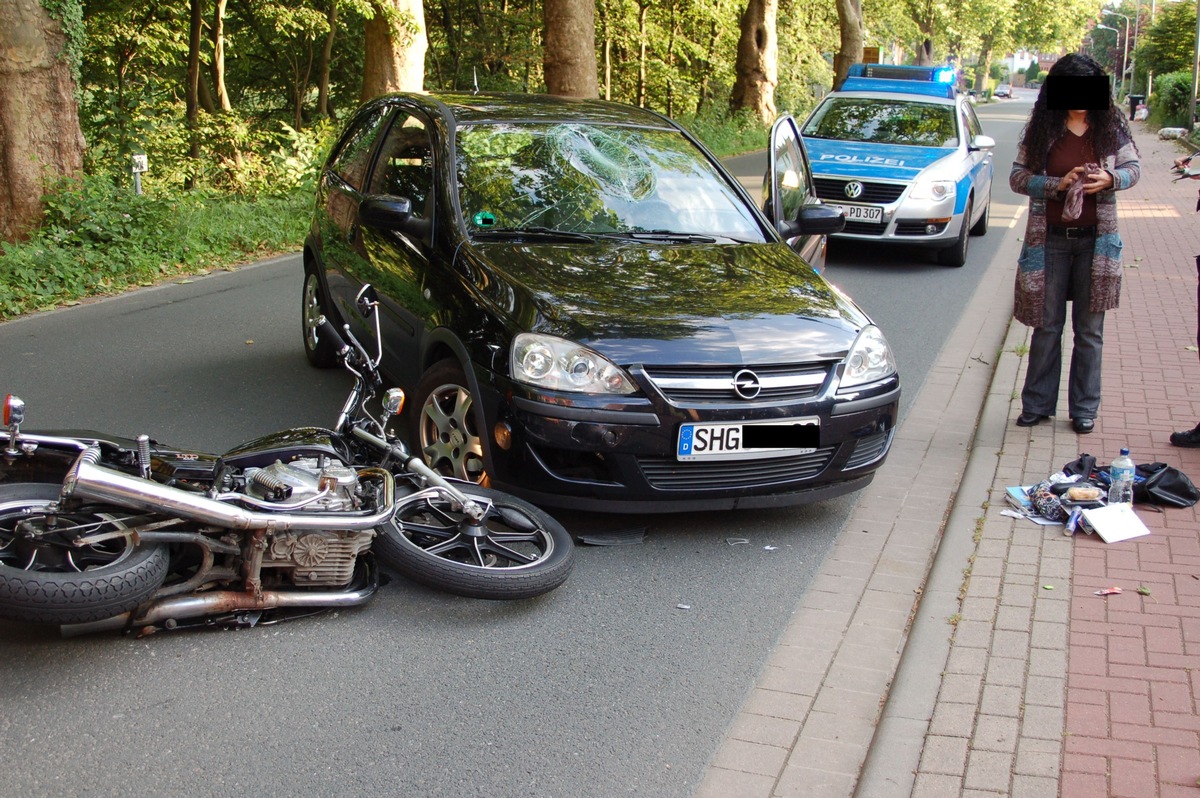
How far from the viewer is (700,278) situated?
5.50 metres

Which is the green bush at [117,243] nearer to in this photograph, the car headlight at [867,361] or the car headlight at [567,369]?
the car headlight at [567,369]

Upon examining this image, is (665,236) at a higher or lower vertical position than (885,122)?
lower

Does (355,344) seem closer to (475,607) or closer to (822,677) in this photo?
(475,607)

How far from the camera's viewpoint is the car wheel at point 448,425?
5176 mm

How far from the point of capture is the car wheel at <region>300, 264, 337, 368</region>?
7742 millimetres

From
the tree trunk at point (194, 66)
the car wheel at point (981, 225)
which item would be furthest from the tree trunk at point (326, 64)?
the car wheel at point (981, 225)

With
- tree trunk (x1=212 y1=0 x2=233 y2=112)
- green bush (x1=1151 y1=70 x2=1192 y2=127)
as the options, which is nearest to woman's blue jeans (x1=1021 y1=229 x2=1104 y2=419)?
tree trunk (x1=212 y1=0 x2=233 y2=112)

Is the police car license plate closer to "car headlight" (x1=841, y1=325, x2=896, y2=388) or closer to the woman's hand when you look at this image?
"car headlight" (x1=841, y1=325, x2=896, y2=388)

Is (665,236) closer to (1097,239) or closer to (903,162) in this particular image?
(1097,239)

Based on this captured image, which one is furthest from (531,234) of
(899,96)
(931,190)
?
(899,96)

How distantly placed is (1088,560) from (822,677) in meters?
1.58

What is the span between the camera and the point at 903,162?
12.2m

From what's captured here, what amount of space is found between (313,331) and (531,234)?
8.80 ft

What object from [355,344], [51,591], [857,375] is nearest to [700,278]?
[857,375]
